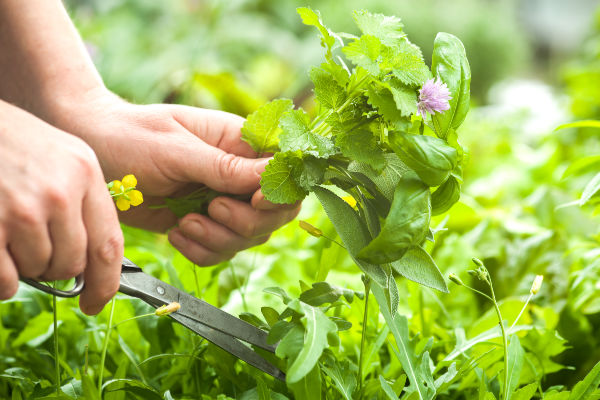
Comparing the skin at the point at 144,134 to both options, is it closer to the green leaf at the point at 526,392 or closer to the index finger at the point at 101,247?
the index finger at the point at 101,247

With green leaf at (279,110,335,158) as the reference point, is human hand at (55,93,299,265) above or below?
below

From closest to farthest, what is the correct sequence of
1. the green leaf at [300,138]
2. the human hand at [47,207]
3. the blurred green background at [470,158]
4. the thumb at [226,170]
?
the human hand at [47,207] → the green leaf at [300,138] → the thumb at [226,170] → the blurred green background at [470,158]

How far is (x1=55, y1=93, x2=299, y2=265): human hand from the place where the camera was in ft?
1.97

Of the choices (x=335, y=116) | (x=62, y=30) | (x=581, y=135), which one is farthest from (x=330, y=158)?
(x=581, y=135)

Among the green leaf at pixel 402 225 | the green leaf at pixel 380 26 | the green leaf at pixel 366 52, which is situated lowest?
the green leaf at pixel 402 225

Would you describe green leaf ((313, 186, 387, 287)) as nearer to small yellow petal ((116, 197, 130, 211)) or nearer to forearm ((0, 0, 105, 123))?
small yellow petal ((116, 197, 130, 211))

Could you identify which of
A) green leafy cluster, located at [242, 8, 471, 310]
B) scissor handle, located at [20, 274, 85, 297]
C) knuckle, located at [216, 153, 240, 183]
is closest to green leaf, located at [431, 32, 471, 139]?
green leafy cluster, located at [242, 8, 471, 310]

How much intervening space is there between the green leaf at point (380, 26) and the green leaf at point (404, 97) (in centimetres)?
4

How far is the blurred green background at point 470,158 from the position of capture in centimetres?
72

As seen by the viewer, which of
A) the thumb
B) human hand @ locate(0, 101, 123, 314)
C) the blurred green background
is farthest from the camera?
the blurred green background

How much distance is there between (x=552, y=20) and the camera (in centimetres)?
402

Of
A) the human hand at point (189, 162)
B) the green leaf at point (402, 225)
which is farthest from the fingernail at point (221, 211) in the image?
the green leaf at point (402, 225)

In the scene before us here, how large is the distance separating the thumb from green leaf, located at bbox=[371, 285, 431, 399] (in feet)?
0.58

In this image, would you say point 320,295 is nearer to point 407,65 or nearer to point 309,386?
point 309,386
